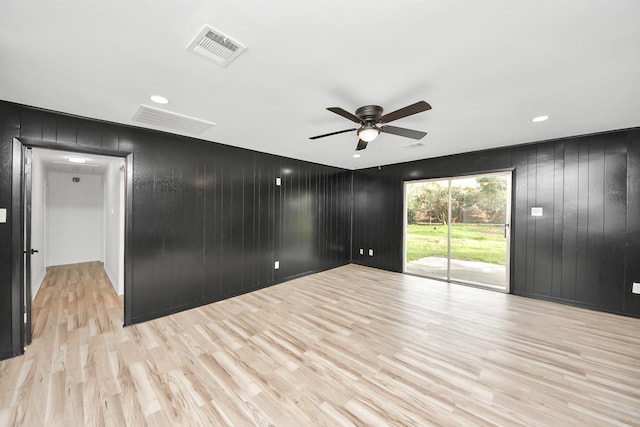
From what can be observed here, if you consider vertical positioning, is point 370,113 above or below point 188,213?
above

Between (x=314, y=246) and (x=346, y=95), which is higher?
(x=346, y=95)

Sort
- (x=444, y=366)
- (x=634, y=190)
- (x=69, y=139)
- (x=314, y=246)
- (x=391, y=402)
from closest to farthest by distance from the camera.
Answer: (x=391, y=402) → (x=444, y=366) → (x=69, y=139) → (x=634, y=190) → (x=314, y=246)

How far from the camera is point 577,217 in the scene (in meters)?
3.55

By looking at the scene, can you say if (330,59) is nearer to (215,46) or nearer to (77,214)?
(215,46)

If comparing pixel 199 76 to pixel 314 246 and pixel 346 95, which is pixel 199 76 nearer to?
pixel 346 95

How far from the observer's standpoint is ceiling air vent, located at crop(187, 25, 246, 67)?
4.84ft

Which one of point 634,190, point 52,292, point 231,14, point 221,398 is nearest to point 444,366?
point 221,398

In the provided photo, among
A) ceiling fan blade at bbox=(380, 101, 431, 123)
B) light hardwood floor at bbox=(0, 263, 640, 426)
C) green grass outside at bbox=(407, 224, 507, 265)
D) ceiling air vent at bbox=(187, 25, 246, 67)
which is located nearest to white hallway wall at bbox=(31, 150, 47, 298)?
light hardwood floor at bbox=(0, 263, 640, 426)

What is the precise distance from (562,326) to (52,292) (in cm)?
747

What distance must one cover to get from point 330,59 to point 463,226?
4.39 metres

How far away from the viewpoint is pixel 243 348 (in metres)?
2.44

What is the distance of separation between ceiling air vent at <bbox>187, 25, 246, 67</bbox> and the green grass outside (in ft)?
15.5

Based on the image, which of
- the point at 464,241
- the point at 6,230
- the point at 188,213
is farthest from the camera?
the point at 464,241

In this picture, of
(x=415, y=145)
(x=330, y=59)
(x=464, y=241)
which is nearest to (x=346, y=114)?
(x=330, y=59)
